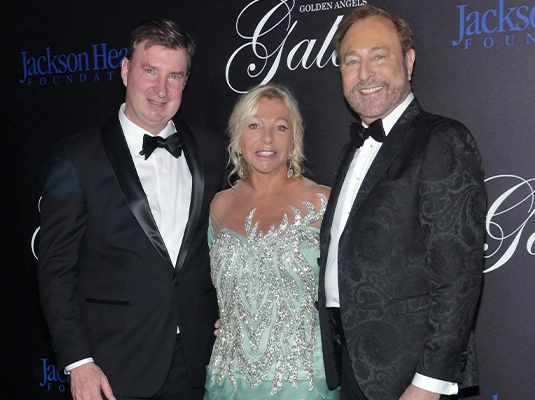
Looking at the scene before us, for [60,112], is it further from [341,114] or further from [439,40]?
[439,40]

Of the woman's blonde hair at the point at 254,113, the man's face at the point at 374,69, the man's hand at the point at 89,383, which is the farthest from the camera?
the woman's blonde hair at the point at 254,113

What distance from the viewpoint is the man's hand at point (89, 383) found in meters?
2.35

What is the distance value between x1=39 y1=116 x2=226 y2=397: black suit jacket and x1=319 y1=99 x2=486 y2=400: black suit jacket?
737 millimetres

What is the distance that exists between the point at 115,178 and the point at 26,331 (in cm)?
204

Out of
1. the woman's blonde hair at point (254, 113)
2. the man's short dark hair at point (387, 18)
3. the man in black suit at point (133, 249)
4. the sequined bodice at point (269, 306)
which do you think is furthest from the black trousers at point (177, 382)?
the man's short dark hair at point (387, 18)

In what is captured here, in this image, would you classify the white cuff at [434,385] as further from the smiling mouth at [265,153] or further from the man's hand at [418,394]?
the smiling mouth at [265,153]

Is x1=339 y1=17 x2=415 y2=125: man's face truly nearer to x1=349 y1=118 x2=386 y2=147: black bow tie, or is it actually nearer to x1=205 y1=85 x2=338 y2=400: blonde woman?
x1=349 y1=118 x2=386 y2=147: black bow tie

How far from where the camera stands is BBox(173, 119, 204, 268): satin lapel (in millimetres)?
2514

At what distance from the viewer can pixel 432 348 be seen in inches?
76.0

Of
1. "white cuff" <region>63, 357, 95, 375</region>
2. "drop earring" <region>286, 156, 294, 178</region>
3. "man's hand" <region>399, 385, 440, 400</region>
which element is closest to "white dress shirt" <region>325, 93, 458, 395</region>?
"man's hand" <region>399, 385, 440, 400</region>

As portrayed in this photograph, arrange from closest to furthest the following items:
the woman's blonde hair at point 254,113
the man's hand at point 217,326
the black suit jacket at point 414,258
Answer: the black suit jacket at point 414,258
the man's hand at point 217,326
the woman's blonde hair at point 254,113

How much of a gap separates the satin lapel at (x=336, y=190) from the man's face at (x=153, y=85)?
750 millimetres

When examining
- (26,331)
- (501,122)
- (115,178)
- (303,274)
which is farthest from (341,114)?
(26,331)

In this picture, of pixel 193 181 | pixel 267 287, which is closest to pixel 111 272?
pixel 193 181
